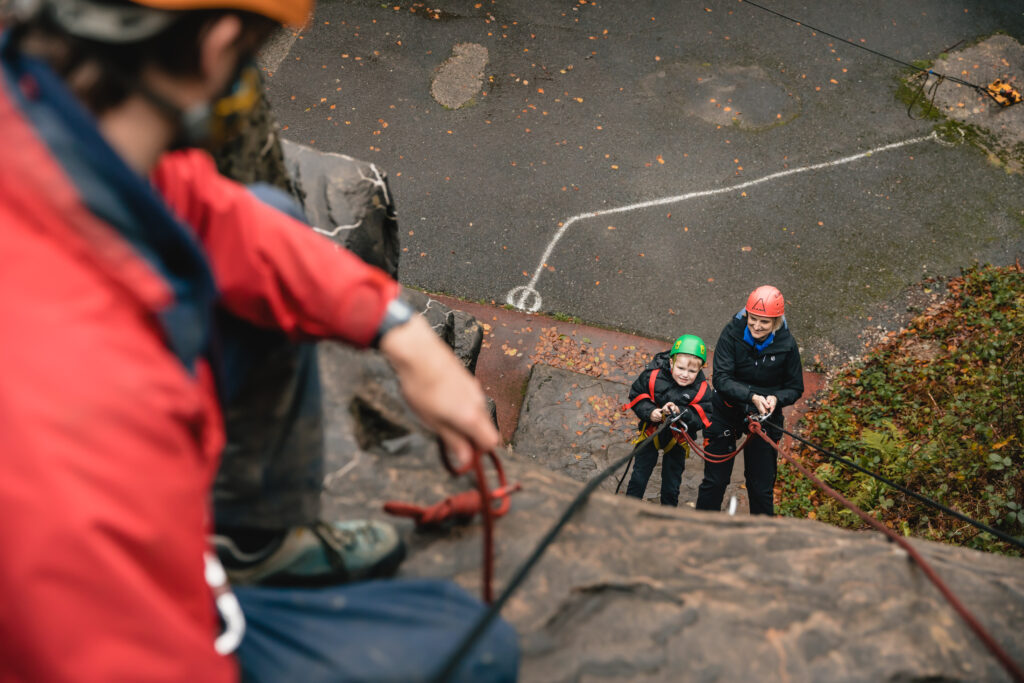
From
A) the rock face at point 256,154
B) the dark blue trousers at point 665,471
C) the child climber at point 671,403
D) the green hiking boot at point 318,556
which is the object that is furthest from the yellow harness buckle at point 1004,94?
the green hiking boot at point 318,556

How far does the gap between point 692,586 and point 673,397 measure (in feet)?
8.80

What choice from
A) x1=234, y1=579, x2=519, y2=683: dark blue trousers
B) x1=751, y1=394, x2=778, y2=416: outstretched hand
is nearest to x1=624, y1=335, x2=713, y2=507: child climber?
x1=751, y1=394, x2=778, y2=416: outstretched hand

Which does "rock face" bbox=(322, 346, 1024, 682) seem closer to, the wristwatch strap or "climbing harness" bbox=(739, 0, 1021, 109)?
the wristwatch strap

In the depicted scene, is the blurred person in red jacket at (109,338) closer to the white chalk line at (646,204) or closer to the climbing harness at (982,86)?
the white chalk line at (646,204)

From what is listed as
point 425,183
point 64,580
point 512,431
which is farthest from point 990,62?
point 64,580

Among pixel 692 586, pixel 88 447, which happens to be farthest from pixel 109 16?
pixel 692 586

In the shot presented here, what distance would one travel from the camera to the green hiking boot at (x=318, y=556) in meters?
2.09

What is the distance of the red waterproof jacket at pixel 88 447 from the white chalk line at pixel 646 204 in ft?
20.7

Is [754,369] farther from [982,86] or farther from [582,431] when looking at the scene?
[982,86]

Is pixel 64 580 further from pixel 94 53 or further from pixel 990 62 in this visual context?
pixel 990 62

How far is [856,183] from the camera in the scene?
866 cm

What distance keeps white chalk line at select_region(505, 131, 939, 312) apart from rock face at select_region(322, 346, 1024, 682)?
14.2 feet

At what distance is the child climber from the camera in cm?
525

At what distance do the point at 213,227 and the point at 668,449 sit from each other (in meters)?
4.43
